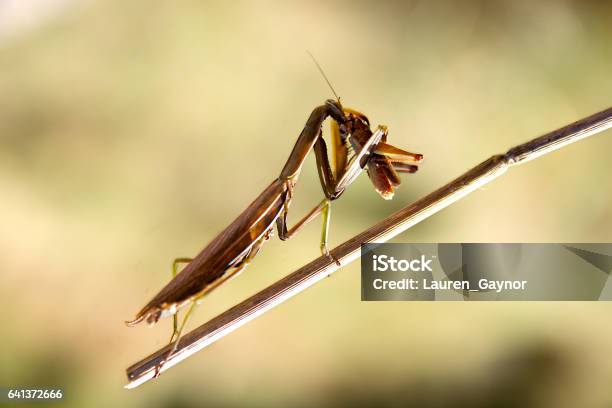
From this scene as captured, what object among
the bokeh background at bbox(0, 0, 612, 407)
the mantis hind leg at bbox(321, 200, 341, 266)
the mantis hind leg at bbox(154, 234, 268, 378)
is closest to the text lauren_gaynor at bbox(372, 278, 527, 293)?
the bokeh background at bbox(0, 0, 612, 407)

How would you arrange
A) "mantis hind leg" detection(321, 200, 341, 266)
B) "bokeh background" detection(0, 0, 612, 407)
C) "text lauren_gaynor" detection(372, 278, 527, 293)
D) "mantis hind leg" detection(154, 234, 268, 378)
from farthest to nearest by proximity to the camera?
"bokeh background" detection(0, 0, 612, 407), "text lauren_gaynor" detection(372, 278, 527, 293), "mantis hind leg" detection(321, 200, 341, 266), "mantis hind leg" detection(154, 234, 268, 378)

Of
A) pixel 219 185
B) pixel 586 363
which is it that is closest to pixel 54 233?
pixel 219 185

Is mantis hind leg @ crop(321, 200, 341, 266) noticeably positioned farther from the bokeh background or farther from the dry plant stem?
the bokeh background

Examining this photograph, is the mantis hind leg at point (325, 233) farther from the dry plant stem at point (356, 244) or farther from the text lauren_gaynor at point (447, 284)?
the text lauren_gaynor at point (447, 284)

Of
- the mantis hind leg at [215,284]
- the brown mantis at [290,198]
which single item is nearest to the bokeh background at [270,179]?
the brown mantis at [290,198]

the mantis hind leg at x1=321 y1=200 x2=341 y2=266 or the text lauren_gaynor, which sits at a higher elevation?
the mantis hind leg at x1=321 y1=200 x2=341 y2=266

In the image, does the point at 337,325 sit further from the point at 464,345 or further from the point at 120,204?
the point at 120,204

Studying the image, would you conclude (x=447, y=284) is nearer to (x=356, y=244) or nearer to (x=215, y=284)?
(x=356, y=244)
